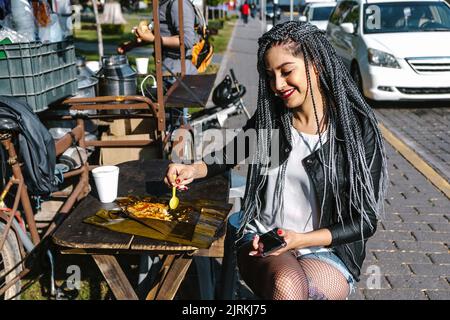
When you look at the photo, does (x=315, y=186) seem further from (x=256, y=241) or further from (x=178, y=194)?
(x=178, y=194)

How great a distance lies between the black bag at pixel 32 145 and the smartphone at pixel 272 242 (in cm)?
167

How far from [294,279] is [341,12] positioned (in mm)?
10739

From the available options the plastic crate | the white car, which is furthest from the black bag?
the white car

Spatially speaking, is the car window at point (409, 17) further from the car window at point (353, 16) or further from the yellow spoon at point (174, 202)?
the yellow spoon at point (174, 202)

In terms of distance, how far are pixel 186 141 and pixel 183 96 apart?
0.75 meters

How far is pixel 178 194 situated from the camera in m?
2.97

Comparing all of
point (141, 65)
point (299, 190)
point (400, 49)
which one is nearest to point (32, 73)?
point (299, 190)

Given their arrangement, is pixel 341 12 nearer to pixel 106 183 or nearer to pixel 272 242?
pixel 106 183

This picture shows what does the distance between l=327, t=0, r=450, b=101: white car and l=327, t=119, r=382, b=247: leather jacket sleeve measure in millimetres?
6799

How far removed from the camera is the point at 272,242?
2334 millimetres

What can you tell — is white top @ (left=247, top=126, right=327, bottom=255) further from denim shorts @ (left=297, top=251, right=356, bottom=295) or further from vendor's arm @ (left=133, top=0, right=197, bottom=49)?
vendor's arm @ (left=133, top=0, right=197, bottom=49)

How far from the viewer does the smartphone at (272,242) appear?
7.57 feet

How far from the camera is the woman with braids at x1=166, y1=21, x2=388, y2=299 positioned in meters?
2.46

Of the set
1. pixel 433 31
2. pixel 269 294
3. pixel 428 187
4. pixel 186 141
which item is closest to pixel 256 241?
pixel 269 294
